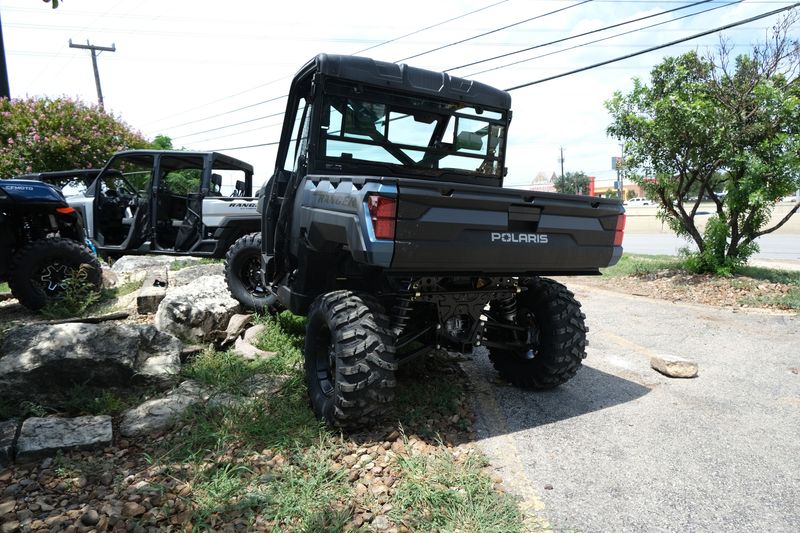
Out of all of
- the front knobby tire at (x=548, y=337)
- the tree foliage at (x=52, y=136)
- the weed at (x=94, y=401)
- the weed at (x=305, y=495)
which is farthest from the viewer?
the tree foliage at (x=52, y=136)

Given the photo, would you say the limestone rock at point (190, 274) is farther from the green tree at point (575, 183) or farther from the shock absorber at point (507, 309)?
the green tree at point (575, 183)

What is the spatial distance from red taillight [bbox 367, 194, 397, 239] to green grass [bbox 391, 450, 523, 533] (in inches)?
53.2

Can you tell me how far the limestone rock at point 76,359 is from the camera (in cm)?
364

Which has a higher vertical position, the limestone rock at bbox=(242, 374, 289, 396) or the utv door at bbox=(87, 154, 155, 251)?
the utv door at bbox=(87, 154, 155, 251)

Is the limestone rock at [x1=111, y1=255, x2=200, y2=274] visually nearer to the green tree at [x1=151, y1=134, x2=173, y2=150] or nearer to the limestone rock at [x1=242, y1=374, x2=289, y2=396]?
the limestone rock at [x1=242, y1=374, x2=289, y2=396]

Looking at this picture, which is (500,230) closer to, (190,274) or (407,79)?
(407,79)

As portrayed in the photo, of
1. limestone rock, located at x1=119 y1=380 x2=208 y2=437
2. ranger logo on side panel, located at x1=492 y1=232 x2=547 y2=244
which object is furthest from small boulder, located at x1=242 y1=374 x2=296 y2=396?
ranger logo on side panel, located at x1=492 y1=232 x2=547 y2=244

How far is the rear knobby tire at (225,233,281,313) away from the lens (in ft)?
19.4

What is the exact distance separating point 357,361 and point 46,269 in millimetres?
4928

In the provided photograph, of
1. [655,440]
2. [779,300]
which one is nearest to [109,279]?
[655,440]

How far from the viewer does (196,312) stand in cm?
526

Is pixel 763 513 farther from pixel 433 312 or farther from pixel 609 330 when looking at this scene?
pixel 609 330

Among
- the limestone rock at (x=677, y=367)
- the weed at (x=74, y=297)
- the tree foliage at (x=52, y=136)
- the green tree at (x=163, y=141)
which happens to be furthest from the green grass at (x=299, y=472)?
the green tree at (x=163, y=141)

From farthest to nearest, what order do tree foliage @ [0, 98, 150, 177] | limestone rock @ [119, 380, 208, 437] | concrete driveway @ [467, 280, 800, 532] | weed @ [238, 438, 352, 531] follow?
tree foliage @ [0, 98, 150, 177] < limestone rock @ [119, 380, 208, 437] < concrete driveway @ [467, 280, 800, 532] < weed @ [238, 438, 352, 531]
